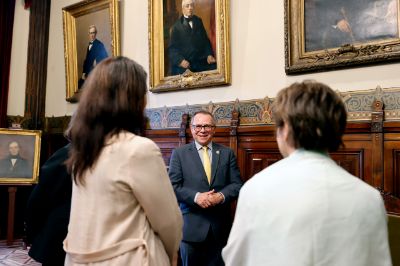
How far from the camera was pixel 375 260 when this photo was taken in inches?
48.3

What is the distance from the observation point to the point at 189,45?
494cm

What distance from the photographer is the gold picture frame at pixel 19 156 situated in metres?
5.91

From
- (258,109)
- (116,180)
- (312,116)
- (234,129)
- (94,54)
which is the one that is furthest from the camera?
(94,54)

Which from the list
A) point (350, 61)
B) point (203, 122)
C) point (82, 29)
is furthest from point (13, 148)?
point (350, 61)

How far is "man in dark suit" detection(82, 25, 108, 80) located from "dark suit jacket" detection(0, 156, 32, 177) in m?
1.68

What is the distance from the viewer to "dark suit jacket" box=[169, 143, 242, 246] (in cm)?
334

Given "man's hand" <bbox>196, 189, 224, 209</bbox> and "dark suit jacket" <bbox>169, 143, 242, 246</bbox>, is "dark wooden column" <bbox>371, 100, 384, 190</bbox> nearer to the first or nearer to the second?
"dark suit jacket" <bbox>169, 143, 242, 246</bbox>

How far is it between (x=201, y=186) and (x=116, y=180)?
195cm

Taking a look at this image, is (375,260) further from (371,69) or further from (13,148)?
(13,148)

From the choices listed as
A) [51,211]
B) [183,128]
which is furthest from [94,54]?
[51,211]

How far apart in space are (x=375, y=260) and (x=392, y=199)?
2178mm

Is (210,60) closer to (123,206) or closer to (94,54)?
(94,54)

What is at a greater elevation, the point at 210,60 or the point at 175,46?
the point at 175,46

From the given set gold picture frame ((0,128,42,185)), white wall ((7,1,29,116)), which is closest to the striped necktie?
gold picture frame ((0,128,42,185))
